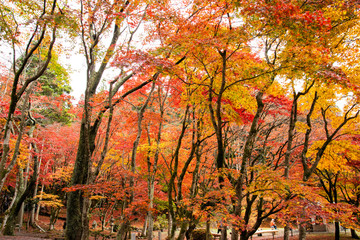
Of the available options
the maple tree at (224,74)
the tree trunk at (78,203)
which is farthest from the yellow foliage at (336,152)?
the tree trunk at (78,203)

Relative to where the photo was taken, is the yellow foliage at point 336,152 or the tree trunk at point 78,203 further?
the yellow foliage at point 336,152

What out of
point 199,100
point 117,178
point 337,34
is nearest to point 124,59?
point 199,100

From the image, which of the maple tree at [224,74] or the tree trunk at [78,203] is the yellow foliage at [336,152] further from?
the tree trunk at [78,203]

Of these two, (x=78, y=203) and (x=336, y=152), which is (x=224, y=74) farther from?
(x=336, y=152)

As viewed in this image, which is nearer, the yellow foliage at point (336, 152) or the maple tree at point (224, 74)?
the maple tree at point (224, 74)

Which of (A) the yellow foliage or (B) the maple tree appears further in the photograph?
(A) the yellow foliage

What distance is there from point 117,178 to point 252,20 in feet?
48.1

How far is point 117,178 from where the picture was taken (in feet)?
54.4

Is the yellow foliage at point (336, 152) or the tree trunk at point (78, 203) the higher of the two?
the yellow foliage at point (336, 152)

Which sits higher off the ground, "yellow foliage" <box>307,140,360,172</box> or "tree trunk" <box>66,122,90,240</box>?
"yellow foliage" <box>307,140,360,172</box>

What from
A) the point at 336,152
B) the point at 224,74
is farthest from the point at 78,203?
the point at 336,152

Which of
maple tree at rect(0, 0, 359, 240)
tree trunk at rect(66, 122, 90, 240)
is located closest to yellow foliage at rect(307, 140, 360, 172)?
maple tree at rect(0, 0, 359, 240)

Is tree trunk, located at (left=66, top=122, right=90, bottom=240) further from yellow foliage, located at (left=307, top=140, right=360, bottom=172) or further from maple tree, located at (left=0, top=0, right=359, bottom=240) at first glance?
yellow foliage, located at (left=307, top=140, right=360, bottom=172)

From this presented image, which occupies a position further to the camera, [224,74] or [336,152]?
[336,152]
